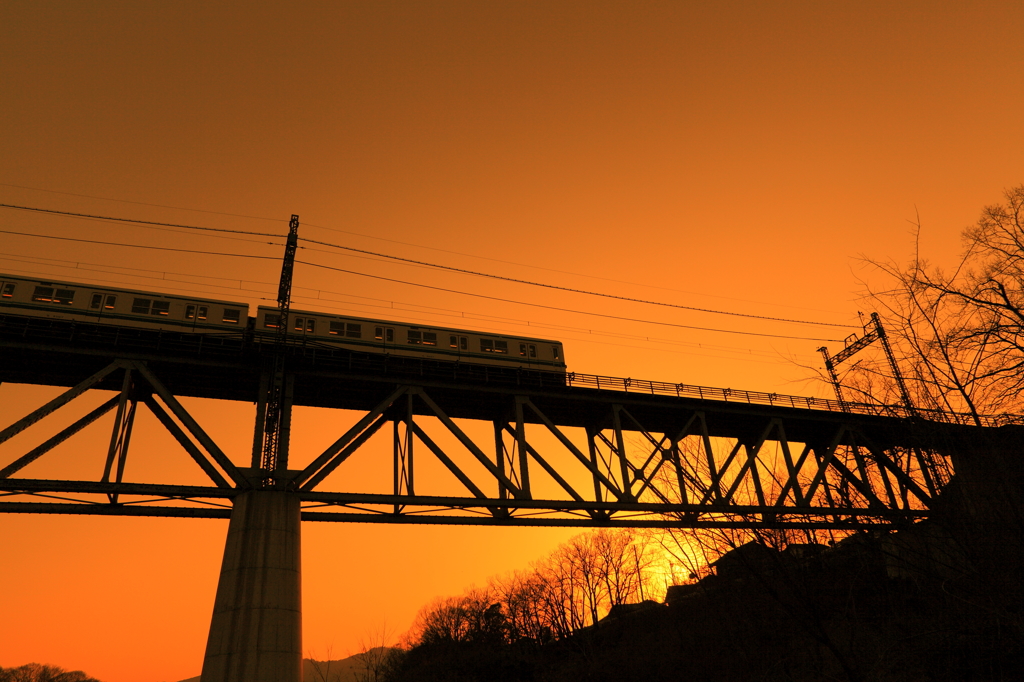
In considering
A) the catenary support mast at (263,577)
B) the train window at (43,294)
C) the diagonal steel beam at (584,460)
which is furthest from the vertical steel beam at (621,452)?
the train window at (43,294)

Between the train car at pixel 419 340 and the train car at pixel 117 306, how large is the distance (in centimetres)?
184

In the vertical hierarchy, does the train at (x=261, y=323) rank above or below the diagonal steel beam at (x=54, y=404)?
above

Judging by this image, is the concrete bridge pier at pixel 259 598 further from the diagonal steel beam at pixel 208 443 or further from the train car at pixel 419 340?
the train car at pixel 419 340

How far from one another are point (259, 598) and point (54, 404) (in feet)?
32.1

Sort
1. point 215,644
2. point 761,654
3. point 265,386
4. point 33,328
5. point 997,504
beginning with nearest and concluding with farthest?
point 997,504 < point 215,644 < point 33,328 < point 265,386 < point 761,654

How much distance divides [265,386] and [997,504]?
2337cm

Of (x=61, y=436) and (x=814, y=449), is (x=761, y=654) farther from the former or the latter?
(x=61, y=436)

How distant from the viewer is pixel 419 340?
31938 mm

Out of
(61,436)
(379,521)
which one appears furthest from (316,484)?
(61,436)

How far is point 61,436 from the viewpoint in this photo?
23.0 m

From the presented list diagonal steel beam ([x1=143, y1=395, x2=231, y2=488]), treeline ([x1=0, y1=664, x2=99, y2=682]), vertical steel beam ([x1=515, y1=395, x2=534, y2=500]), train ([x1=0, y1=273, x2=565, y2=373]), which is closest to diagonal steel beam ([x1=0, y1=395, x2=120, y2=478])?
diagonal steel beam ([x1=143, y1=395, x2=231, y2=488])

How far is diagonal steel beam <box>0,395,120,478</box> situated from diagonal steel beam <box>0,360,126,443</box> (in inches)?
32.7

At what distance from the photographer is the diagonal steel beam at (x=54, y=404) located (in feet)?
70.6

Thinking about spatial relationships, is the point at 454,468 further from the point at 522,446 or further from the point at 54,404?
the point at 54,404
